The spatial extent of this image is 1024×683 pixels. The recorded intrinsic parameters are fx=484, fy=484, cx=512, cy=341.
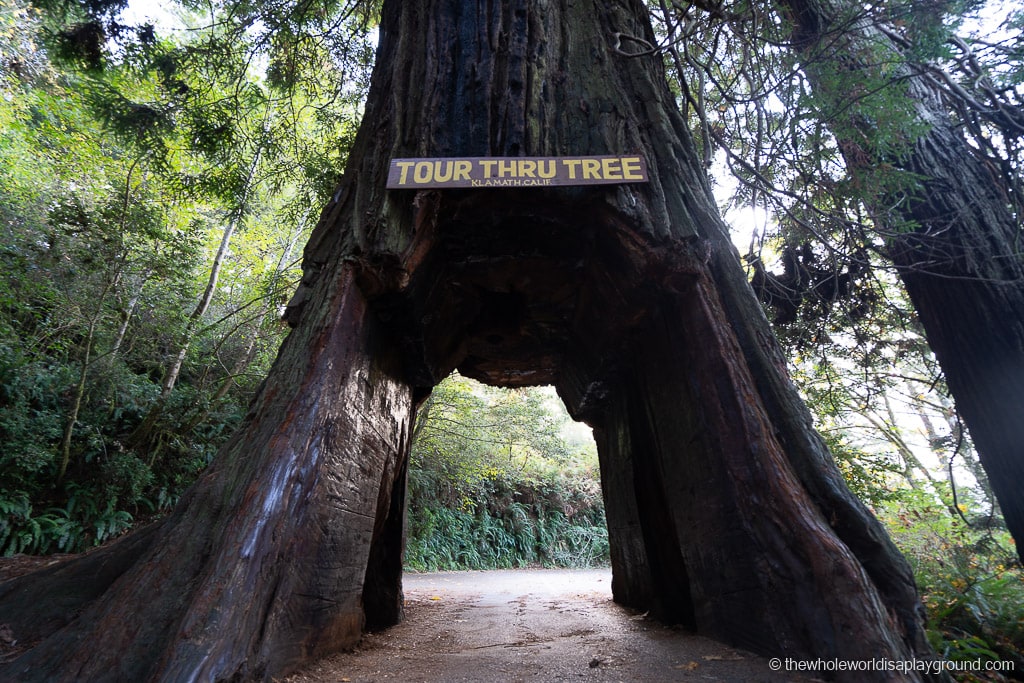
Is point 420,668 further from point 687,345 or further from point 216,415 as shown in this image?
point 216,415

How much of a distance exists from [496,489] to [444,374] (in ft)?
36.4

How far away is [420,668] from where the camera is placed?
2352 millimetres

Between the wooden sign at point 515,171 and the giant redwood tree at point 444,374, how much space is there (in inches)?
4.2

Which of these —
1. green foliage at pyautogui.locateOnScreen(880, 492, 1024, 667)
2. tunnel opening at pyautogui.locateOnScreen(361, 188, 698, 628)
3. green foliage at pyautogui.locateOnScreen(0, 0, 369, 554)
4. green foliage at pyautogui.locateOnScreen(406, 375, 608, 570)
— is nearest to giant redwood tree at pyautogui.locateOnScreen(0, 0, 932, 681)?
tunnel opening at pyautogui.locateOnScreen(361, 188, 698, 628)

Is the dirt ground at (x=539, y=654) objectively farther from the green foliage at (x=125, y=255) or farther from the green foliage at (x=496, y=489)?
the green foliage at (x=496, y=489)

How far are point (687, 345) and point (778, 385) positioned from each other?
0.53 metres

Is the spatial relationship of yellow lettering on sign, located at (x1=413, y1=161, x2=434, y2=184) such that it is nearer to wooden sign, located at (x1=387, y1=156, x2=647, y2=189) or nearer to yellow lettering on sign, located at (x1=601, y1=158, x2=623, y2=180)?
wooden sign, located at (x1=387, y1=156, x2=647, y2=189)

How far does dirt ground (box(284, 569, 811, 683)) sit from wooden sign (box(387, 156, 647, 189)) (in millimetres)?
2491

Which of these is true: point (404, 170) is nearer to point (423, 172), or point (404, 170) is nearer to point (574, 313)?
point (423, 172)

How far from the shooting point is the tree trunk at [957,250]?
3443mm

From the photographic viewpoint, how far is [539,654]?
8.48 ft

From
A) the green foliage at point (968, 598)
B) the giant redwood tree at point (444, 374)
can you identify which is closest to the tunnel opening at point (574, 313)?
the giant redwood tree at point (444, 374)

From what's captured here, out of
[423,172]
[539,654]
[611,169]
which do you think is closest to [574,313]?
[611,169]

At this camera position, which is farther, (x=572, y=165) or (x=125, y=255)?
(x=125, y=255)
